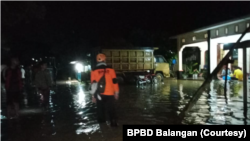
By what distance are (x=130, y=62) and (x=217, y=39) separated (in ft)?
21.2

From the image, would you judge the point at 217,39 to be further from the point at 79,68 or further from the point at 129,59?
the point at 79,68

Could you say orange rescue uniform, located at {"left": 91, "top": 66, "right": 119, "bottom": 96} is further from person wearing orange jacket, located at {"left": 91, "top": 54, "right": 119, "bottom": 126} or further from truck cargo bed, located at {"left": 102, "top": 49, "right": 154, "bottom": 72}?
truck cargo bed, located at {"left": 102, "top": 49, "right": 154, "bottom": 72}

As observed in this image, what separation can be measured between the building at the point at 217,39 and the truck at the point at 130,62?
4438 mm

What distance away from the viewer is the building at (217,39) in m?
19.6

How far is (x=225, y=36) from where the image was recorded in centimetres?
2123

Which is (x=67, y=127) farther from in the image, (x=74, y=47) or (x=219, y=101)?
(x=74, y=47)

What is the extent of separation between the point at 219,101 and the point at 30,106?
7264 mm

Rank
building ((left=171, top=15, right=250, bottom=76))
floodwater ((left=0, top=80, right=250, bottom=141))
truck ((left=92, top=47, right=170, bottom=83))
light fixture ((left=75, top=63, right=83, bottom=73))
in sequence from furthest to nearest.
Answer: light fixture ((left=75, top=63, right=83, bottom=73)) → truck ((left=92, top=47, right=170, bottom=83)) → building ((left=171, top=15, right=250, bottom=76)) → floodwater ((left=0, top=80, right=250, bottom=141))

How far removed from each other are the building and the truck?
175 inches

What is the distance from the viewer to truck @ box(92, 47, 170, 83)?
21.5 meters

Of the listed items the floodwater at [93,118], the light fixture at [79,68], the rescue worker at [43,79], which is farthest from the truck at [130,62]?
the rescue worker at [43,79]

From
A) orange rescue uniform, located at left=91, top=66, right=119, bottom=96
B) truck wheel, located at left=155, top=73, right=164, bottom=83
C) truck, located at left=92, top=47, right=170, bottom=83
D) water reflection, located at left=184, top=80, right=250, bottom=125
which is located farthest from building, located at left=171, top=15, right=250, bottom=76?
orange rescue uniform, located at left=91, top=66, right=119, bottom=96

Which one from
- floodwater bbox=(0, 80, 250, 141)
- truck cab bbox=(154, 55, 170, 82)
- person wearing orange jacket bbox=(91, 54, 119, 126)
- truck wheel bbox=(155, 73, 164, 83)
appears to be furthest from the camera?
truck cab bbox=(154, 55, 170, 82)

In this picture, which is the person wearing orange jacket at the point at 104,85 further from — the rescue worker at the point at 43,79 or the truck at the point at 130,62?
the truck at the point at 130,62
